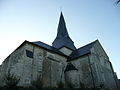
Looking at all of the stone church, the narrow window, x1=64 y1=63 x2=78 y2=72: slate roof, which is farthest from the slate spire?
the narrow window

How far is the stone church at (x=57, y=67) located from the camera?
522 inches

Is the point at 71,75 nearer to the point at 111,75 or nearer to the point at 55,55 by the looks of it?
the point at 55,55

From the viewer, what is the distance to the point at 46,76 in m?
14.4

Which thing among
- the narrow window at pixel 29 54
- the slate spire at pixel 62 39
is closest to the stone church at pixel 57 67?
the narrow window at pixel 29 54

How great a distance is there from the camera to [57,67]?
53.8 feet

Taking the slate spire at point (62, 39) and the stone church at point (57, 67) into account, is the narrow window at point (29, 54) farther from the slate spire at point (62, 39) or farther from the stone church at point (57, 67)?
the slate spire at point (62, 39)

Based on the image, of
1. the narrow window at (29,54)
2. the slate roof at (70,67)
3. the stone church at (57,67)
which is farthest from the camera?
the slate roof at (70,67)

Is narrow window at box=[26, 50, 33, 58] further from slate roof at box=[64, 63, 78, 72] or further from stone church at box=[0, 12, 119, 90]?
slate roof at box=[64, 63, 78, 72]

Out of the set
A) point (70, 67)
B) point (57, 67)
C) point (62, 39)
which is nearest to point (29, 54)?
point (57, 67)

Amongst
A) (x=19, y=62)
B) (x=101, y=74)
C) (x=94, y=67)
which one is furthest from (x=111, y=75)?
(x=19, y=62)

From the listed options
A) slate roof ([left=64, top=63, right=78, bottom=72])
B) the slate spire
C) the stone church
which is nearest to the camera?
the stone church

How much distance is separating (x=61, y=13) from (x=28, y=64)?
67.9 ft

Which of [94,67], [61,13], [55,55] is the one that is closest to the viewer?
[94,67]

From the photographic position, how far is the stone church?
13266 millimetres
